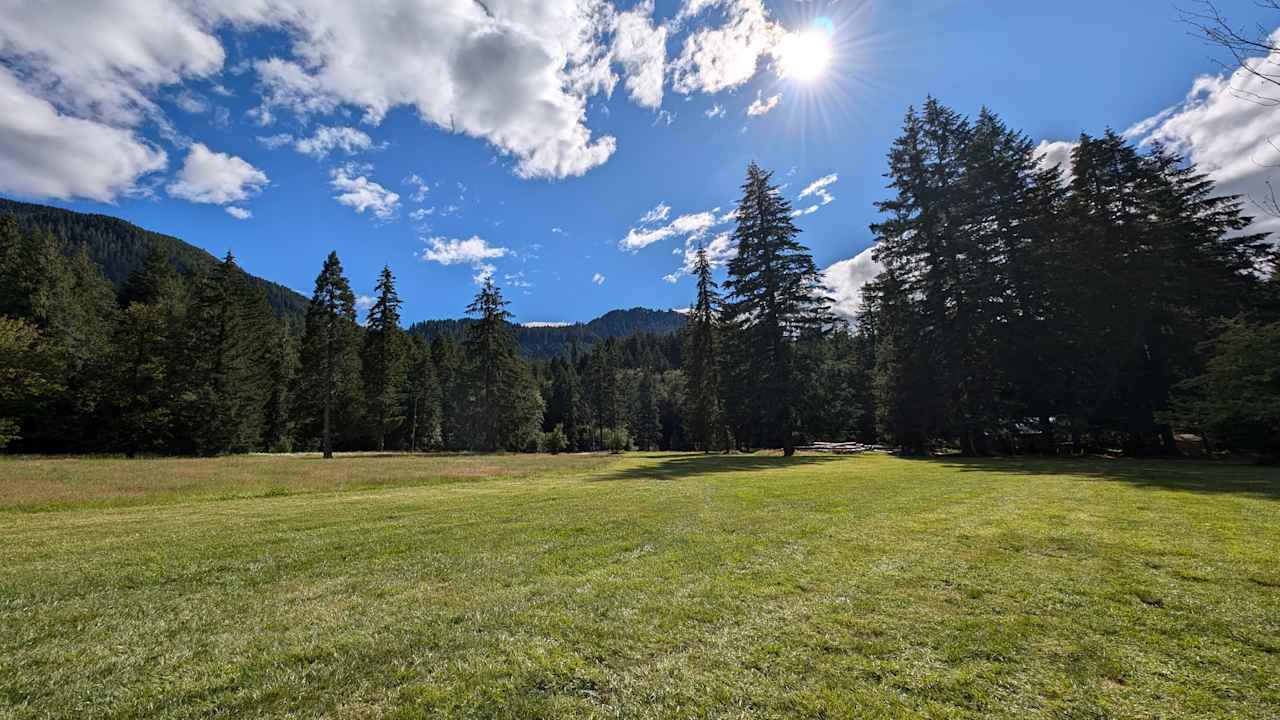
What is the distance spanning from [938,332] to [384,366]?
56289 millimetres

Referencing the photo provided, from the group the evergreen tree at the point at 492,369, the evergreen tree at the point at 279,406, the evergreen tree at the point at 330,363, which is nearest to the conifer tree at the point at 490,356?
the evergreen tree at the point at 492,369

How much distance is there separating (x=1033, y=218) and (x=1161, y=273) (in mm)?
6917

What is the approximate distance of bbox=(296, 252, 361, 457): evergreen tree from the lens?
1661 inches

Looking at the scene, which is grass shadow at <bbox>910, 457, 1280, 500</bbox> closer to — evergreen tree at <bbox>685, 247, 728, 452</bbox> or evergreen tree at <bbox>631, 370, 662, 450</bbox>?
evergreen tree at <bbox>685, 247, 728, 452</bbox>

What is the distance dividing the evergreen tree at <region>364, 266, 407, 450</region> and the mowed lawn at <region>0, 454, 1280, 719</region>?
44.9 m

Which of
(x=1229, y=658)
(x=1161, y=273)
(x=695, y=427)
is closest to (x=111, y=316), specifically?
(x=695, y=427)

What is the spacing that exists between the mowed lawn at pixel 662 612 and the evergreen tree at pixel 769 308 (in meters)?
22.7

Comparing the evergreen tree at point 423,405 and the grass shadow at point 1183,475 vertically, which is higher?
the evergreen tree at point 423,405

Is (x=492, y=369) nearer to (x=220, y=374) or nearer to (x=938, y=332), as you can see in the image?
(x=220, y=374)

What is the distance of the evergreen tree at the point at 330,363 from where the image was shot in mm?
42188

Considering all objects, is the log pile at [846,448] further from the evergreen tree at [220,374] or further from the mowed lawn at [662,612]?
the evergreen tree at [220,374]

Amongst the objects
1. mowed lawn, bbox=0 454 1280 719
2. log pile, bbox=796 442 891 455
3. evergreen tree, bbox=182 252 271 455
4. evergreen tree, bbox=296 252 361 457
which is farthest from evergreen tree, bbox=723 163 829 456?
evergreen tree, bbox=182 252 271 455

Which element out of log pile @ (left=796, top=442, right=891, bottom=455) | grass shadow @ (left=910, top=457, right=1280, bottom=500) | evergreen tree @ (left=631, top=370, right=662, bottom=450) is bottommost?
log pile @ (left=796, top=442, right=891, bottom=455)

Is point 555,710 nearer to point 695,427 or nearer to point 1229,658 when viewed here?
point 1229,658
